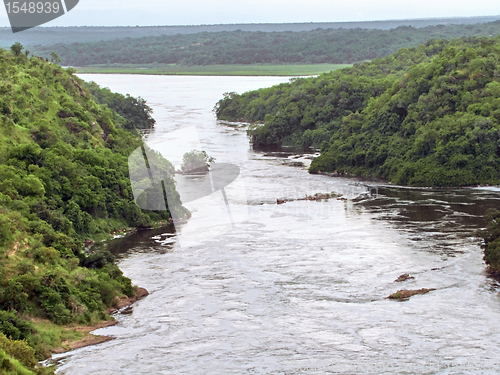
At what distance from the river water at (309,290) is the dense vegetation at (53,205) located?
1.75m

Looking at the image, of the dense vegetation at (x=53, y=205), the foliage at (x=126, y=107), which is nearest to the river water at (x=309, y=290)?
the dense vegetation at (x=53, y=205)

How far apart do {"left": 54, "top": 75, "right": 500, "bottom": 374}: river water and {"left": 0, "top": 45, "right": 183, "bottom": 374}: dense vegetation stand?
5.73 ft

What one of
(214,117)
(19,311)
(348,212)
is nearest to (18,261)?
(19,311)

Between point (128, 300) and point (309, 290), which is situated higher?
point (128, 300)

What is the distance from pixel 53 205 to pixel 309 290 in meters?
15.5

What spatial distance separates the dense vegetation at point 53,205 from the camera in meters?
28.3

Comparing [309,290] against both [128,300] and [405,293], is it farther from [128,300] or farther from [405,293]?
[128,300]

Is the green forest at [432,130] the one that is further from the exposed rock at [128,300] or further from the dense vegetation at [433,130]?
the exposed rock at [128,300]

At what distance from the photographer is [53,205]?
4084cm

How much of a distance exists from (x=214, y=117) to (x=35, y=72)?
67967mm

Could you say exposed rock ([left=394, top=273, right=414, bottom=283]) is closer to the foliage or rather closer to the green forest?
the green forest

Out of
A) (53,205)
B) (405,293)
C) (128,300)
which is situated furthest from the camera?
(53,205)

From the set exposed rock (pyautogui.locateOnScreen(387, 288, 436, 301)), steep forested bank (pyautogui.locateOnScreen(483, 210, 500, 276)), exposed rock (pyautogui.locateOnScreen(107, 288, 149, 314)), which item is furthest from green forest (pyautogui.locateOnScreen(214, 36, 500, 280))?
exposed rock (pyautogui.locateOnScreen(107, 288, 149, 314))

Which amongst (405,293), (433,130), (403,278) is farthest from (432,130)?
(405,293)
